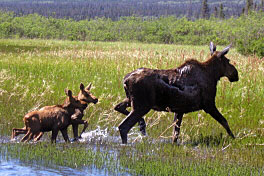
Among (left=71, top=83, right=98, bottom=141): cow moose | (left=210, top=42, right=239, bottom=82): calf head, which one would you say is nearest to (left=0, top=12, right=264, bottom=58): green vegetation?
(left=210, top=42, right=239, bottom=82): calf head

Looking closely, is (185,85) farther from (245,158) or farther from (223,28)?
(223,28)

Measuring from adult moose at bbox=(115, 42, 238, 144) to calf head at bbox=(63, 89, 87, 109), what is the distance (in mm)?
937

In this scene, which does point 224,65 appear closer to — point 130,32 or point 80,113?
point 80,113

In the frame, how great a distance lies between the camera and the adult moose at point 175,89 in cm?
847

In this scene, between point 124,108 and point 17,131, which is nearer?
point 17,131

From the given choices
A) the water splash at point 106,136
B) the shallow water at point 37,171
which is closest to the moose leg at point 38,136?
the water splash at point 106,136

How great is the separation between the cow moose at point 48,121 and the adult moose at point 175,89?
1.08 m

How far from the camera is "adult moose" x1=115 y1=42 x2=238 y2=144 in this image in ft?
27.8

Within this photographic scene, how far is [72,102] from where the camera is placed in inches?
354

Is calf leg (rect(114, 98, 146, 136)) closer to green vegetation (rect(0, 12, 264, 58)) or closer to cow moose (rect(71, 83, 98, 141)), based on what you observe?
cow moose (rect(71, 83, 98, 141))

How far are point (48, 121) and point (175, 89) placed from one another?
2402 millimetres

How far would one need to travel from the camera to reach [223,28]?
241ft

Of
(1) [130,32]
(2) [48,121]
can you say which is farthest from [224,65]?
(1) [130,32]

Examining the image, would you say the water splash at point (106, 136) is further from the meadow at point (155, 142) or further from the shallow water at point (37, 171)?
the shallow water at point (37, 171)
